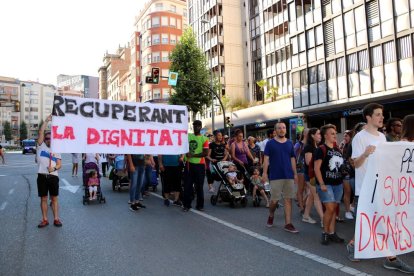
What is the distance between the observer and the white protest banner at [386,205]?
4.48 m

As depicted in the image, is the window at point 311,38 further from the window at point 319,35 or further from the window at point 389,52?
the window at point 389,52

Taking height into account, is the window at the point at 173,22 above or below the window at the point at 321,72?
above

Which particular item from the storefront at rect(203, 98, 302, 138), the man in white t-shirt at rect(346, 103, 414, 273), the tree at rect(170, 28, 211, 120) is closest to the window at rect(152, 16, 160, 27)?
the storefront at rect(203, 98, 302, 138)

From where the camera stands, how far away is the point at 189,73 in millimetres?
35656

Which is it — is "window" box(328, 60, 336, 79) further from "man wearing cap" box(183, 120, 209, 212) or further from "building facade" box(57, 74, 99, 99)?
"building facade" box(57, 74, 99, 99)

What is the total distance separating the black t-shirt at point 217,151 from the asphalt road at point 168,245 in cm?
206

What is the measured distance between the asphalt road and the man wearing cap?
13.3 inches

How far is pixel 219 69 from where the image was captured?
49.0m

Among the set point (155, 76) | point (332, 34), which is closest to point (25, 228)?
point (155, 76)

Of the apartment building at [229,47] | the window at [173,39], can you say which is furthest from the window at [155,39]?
the apartment building at [229,47]

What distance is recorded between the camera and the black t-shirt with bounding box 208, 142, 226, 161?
422 inches

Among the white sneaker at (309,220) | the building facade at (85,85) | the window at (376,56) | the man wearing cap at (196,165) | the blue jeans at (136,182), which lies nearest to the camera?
the white sneaker at (309,220)

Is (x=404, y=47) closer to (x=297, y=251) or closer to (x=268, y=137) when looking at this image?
(x=268, y=137)

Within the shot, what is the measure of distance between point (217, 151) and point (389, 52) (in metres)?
17.8
